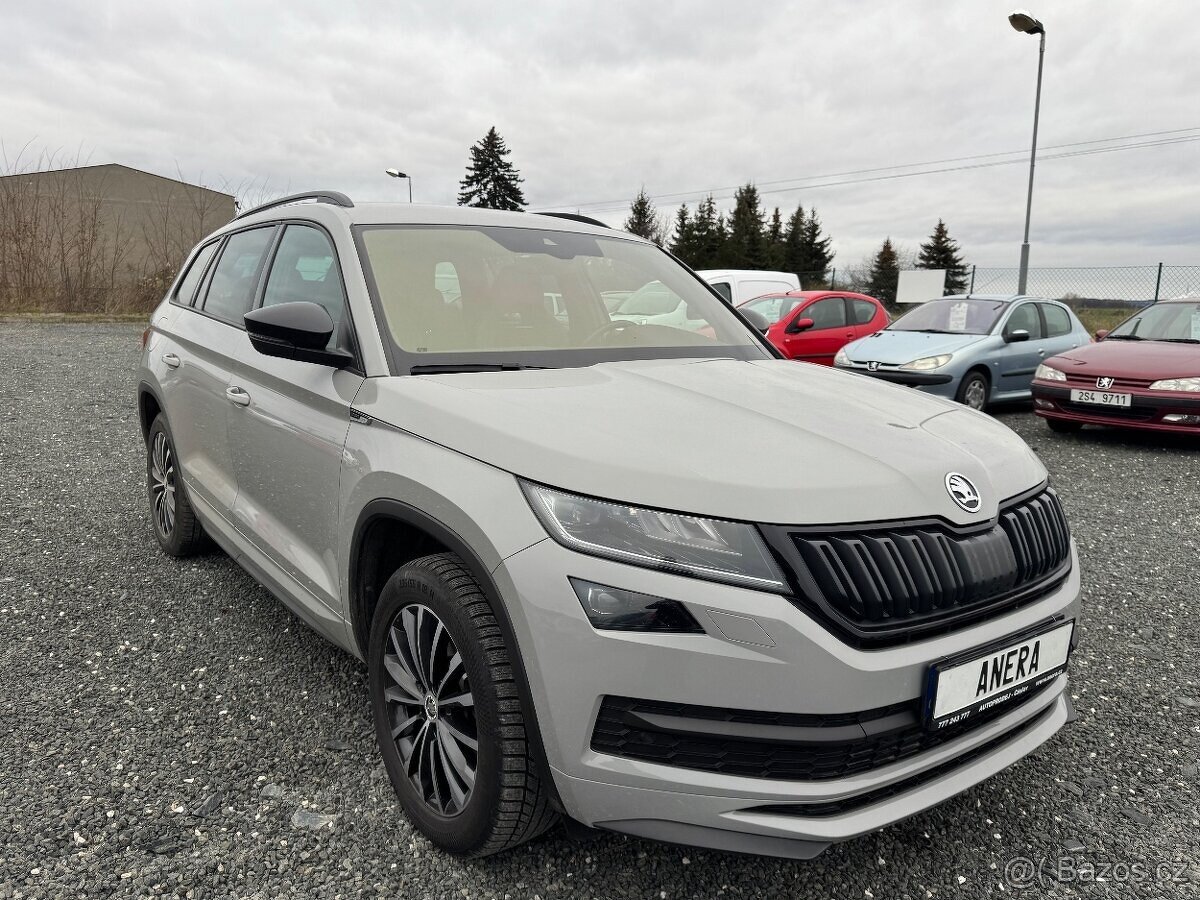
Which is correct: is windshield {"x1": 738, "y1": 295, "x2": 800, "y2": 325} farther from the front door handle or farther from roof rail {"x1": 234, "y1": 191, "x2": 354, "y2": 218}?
the front door handle

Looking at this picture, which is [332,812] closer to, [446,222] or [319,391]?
[319,391]

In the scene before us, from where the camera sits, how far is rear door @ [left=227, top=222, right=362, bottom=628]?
2.41m

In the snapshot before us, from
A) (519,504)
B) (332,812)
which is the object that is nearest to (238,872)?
(332,812)

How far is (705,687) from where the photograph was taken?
1.60 metres

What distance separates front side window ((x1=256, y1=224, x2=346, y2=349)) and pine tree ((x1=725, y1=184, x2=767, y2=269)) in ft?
175

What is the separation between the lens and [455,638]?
1854mm

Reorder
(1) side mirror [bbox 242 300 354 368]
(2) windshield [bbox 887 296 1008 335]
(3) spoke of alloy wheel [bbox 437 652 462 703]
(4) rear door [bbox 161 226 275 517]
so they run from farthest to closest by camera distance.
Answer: (2) windshield [bbox 887 296 1008 335] → (4) rear door [bbox 161 226 275 517] → (1) side mirror [bbox 242 300 354 368] → (3) spoke of alloy wheel [bbox 437 652 462 703]

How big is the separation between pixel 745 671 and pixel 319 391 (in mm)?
1526

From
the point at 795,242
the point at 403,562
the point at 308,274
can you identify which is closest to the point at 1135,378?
the point at 308,274

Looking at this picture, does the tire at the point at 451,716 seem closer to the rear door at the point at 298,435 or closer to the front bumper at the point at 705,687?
the front bumper at the point at 705,687

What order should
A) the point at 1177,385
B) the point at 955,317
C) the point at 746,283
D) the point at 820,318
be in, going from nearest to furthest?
the point at 1177,385 → the point at 955,317 → the point at 820,318 → the point at 746,283

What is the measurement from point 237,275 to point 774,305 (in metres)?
9.65

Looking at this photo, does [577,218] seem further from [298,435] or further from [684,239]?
[684,239]

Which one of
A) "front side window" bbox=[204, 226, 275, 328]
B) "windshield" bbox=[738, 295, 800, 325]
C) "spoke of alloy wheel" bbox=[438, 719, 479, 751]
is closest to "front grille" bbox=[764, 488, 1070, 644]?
"spoke of alloy wheel" bbox=[438, 719, 479, 751]
